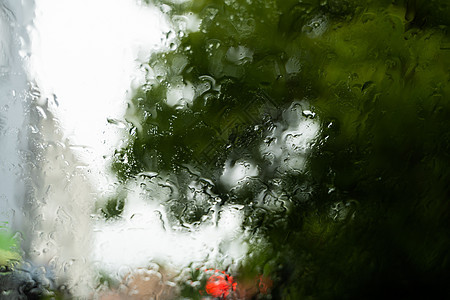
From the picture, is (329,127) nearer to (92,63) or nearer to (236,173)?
(236,173)

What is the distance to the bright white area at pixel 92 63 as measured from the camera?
51 cm

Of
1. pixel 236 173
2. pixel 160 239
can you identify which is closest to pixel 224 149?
pixel 236 173

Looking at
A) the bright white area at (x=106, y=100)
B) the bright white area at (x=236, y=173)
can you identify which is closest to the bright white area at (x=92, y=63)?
the bright white area at (x=106, y=100)

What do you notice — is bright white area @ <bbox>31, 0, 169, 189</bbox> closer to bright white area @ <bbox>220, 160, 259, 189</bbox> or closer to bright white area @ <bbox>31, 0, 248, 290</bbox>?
bright white area @ <bbox>31, 0, 248, 290</bbox>

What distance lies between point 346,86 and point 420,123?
13 centimetres

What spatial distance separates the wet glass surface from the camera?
0.51m

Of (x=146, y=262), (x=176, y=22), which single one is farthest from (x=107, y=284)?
(x=176, y=22)

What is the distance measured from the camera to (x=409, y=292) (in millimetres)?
594

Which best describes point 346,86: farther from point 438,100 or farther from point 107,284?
point 107,284

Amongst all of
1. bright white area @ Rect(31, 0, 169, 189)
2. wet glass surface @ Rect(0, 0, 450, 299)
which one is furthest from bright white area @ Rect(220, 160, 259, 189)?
bright white area @ Rect(31, 0, 169, 189)

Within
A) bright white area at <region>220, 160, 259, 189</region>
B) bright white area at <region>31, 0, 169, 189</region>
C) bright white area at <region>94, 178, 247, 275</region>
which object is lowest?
bright white area at <region>94, 178, 247, 275</region>

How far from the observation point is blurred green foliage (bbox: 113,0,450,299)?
54 cm

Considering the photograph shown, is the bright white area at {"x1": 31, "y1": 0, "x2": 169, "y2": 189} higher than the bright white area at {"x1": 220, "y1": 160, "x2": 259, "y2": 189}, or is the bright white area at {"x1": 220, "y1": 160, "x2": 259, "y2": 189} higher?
the bright white area at {"x1": 31, "y1": 0, "x2": 169, "y2": 189}

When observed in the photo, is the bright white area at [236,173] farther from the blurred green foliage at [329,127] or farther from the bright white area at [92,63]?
the bright white area at [92,63]
